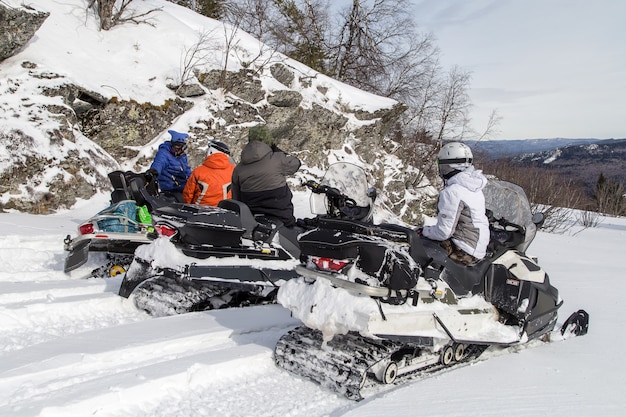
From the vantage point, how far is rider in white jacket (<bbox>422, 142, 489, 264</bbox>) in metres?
3.70

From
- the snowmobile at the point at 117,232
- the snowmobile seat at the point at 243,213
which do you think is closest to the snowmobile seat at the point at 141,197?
the snowmobile at the point at 117,232

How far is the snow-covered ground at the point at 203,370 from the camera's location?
2.73 metres

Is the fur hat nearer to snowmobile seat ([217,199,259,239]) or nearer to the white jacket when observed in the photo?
snowmobile seat ([217,199,259,239])

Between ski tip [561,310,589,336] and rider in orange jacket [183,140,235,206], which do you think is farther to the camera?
rider in orange jacket [183,140,235,206]

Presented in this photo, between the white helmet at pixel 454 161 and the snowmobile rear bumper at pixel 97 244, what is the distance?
296 centimetres

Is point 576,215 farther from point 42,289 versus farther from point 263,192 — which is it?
point 42,289

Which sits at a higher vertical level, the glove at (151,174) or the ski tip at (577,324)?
the glove at (151,174)

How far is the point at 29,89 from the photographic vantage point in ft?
29.2

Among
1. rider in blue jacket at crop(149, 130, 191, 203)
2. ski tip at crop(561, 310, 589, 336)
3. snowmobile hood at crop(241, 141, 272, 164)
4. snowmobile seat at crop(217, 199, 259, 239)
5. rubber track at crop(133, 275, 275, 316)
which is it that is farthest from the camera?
rider in blue jacket at crop(149, 130, 191, 203)

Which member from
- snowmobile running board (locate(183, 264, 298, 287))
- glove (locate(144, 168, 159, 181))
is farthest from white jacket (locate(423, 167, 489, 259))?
glove (locate(144, 168, 159, 181))

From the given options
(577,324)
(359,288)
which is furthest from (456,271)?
(577,324)

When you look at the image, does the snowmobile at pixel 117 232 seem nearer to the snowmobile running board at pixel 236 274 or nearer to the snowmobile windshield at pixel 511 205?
the snowmobile running board at pixel 236 274

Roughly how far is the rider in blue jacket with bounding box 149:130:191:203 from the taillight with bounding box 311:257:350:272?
372cm

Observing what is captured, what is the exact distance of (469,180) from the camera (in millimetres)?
3713
